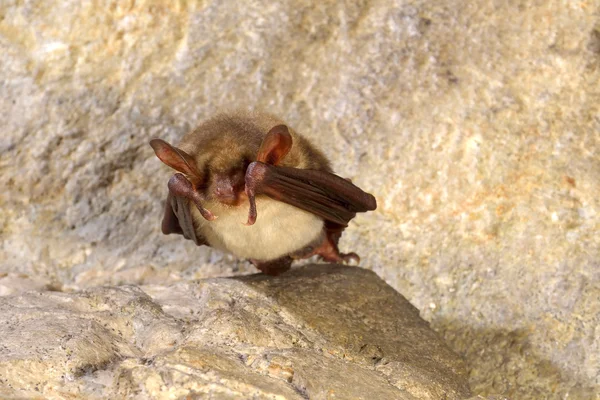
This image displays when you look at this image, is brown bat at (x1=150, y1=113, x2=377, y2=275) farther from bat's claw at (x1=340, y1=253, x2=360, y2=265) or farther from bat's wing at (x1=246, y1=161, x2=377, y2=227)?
bat's claw at (x1=340, y1=253, x2=360, y2=265)

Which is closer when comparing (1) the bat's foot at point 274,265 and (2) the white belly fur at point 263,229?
(2) the white belly fur at point 263,229

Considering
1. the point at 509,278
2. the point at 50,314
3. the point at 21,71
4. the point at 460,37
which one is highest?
the point at 460,37

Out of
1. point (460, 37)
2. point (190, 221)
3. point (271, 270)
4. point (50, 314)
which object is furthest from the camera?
point (460, 37)

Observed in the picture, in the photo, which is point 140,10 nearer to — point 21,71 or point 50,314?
point 21,71

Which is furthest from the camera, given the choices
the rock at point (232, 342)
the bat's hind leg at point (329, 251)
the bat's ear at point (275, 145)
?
the bat's hind leg at point (329, 251)

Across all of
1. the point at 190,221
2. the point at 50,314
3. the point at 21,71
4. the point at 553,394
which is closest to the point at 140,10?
the point at 21,71

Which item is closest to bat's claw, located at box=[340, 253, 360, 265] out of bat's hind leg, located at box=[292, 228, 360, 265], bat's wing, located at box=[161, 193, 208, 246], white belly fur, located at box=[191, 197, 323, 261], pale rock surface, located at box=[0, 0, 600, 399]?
bat's hind leg, located at box=[292, 228, 360, 265]

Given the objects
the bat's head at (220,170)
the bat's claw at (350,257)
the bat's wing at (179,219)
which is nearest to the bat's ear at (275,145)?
the bat's head at (220,170)

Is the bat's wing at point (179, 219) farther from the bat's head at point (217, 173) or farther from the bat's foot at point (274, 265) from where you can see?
the bat's foot at point (274, 265)
